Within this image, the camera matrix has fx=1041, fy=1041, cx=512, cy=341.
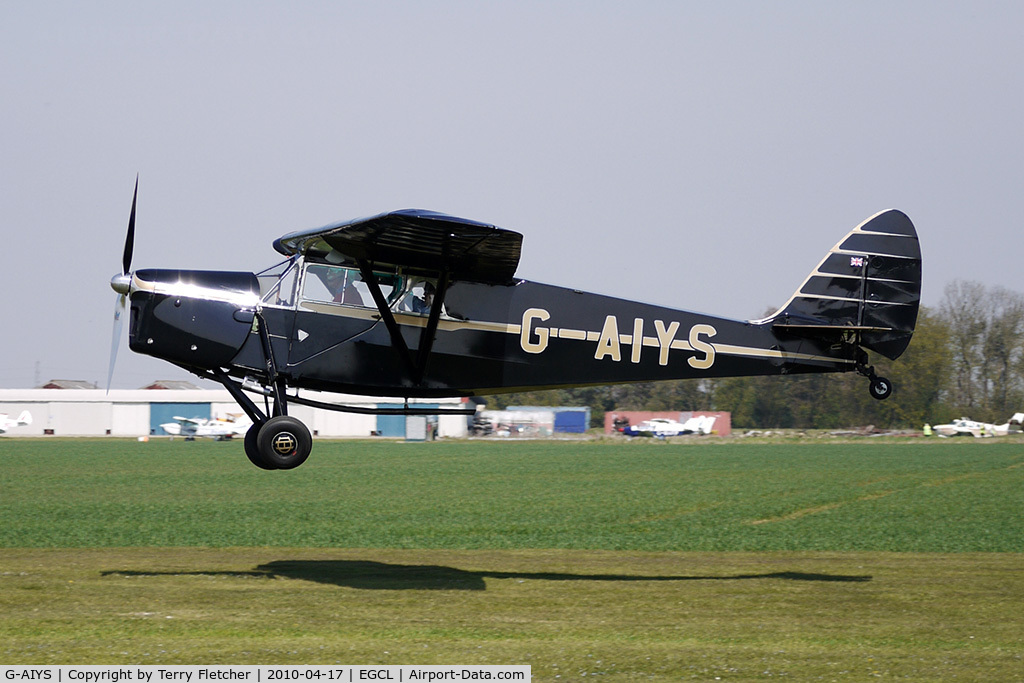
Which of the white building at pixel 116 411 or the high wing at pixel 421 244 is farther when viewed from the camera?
the white building at pixel 116 411

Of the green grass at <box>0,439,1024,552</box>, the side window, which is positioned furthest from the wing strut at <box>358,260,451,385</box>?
the green grass at <box>0,439,1024,552</box>

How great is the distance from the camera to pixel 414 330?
12.5 meters

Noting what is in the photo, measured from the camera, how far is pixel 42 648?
9.77 meters

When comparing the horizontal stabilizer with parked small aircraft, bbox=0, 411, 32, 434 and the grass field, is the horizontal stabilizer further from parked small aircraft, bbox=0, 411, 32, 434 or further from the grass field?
parked small aircraft, bbox=0, 411, 32, 434

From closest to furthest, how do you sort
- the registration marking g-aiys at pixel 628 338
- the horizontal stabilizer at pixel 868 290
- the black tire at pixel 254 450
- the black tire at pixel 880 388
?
the black tire at pixel 254 450
the registration marking g-aiys at pixel 628 338
the black tire at pixel 880 388
the horizontal stabilizer at pixel 868 290

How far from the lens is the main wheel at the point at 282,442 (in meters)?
11.9

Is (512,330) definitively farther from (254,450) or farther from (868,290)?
(868,290)

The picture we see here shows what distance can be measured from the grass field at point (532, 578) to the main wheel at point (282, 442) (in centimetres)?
171

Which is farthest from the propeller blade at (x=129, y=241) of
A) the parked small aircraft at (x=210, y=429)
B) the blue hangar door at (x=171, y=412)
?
the blue hangar door at (x=171, y=412)

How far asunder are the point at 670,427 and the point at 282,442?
77.1 metres

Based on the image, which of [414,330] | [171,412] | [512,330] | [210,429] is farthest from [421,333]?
[171,412]

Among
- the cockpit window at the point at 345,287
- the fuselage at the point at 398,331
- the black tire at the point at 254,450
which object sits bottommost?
the black tire at the point at 254,450

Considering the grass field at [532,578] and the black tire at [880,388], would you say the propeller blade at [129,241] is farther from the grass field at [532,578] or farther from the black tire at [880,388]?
the black tire at [880,388]

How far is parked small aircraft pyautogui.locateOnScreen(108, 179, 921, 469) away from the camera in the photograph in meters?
12.0
